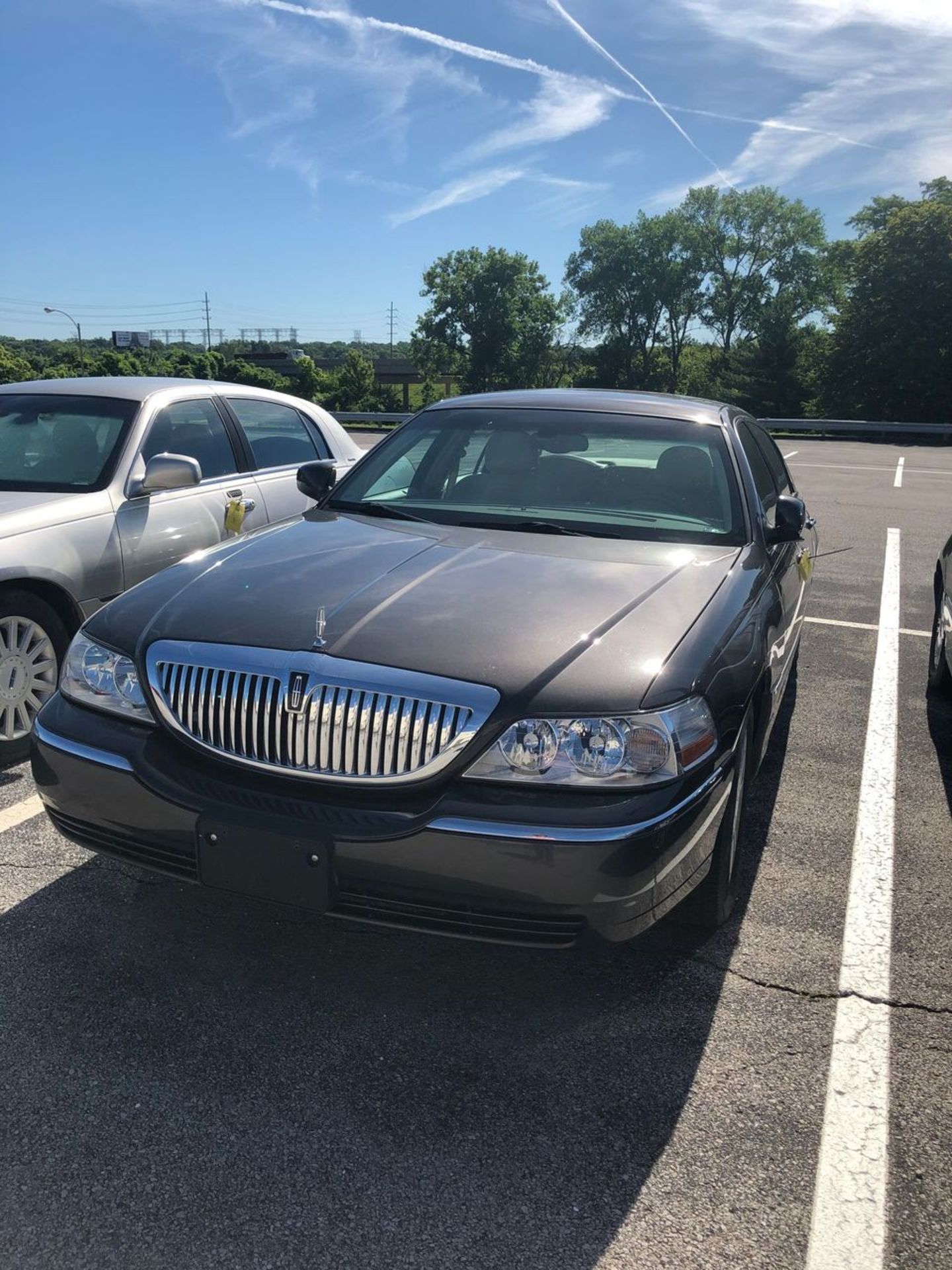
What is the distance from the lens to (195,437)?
548cm

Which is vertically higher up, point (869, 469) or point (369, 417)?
point (369, 417)

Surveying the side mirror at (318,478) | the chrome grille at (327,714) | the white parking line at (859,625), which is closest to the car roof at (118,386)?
the side mirror at (318,478)

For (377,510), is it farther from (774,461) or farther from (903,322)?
(903,322)

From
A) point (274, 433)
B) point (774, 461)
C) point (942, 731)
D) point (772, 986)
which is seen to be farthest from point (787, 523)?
point (274, 433)

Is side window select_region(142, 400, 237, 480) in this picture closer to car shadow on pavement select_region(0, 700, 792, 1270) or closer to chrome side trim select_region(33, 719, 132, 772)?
chrome side trim select_region(33, 719, 132, 772)

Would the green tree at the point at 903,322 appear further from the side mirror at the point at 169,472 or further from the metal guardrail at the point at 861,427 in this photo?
the side mirror at the point at 169,472

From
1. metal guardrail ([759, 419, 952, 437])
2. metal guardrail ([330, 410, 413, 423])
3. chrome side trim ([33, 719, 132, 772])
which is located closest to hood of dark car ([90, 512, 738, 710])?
chrome side trim ([33, 719, 132, 772])

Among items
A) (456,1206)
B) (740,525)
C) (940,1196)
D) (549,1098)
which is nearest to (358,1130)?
(456,1206)

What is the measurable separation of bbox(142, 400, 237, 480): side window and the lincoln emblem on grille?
2968 millimetres

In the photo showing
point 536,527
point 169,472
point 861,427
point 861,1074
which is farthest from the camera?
point 861,427

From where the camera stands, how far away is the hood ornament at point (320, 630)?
2.47 meters

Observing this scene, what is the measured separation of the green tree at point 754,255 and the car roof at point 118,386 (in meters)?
71.9

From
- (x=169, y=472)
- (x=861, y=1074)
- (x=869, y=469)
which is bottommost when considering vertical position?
(x=861, y=1074)

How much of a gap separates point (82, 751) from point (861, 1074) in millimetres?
2115
